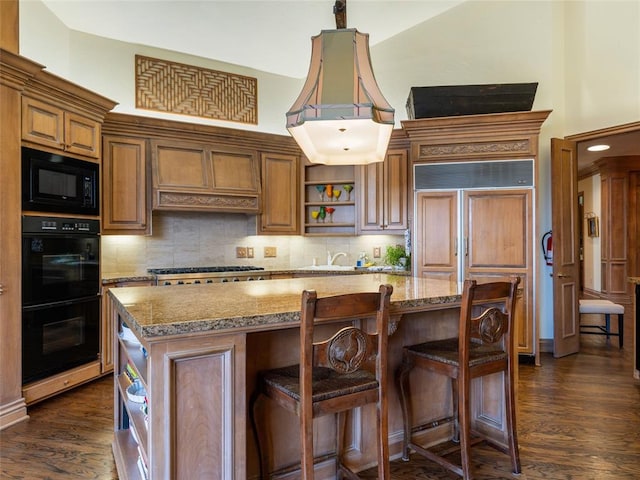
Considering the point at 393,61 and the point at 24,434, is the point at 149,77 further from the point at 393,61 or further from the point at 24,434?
the point at 24,434

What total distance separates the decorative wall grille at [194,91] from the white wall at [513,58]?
9 cm

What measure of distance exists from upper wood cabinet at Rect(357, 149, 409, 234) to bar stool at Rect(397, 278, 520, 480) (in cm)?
259

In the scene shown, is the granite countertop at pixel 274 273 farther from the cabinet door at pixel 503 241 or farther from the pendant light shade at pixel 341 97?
the pendant light shade at pixel 341 97

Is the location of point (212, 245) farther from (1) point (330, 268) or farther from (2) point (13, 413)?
(2) point (13, 413)

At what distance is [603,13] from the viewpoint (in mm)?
4105

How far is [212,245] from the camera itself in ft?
16.0

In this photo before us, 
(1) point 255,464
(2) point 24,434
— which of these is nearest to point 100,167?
(2) point 24,434

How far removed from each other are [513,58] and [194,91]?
3.60m

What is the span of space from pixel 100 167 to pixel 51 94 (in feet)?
2.41

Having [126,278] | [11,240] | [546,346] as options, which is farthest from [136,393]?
[546,346]

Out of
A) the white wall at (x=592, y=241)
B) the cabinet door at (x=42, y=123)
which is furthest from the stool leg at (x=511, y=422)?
the white wall at (x=592, y=241)

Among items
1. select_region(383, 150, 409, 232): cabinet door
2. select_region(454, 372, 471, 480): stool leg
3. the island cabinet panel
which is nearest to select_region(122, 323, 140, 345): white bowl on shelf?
the island cabinet panel

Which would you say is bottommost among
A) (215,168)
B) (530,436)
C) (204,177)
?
(530,436)

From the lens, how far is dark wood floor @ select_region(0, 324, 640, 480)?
7.00ft
